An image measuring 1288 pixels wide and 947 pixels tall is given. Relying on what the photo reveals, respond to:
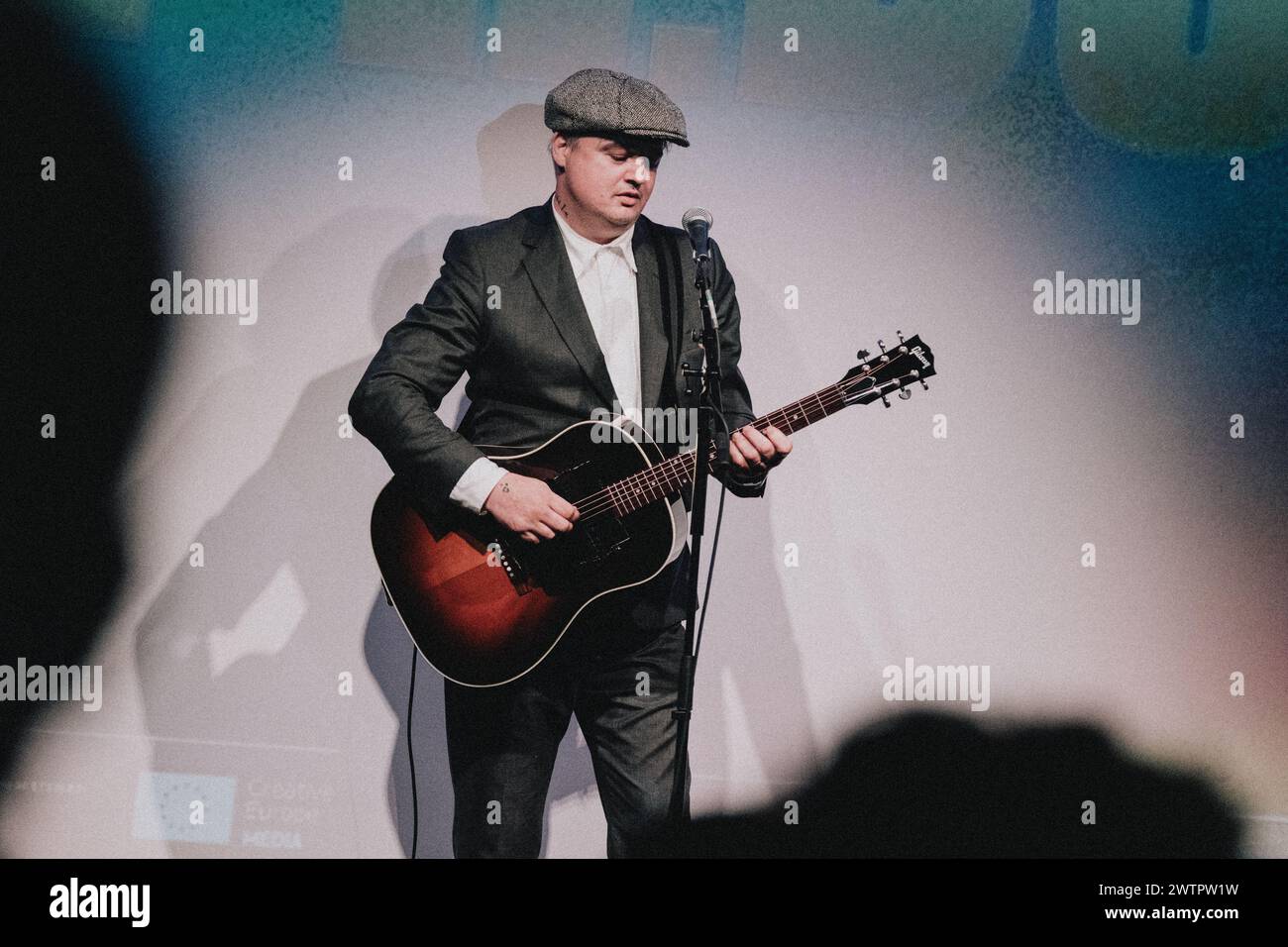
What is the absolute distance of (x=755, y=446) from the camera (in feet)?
9.96

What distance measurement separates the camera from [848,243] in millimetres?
3791

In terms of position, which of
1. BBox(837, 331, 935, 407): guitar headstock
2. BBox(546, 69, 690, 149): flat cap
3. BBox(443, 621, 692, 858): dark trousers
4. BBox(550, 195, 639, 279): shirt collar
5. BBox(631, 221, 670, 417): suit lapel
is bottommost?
BBox(443, 621, 692, 858): dark trousers

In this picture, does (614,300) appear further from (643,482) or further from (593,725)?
(593,725)

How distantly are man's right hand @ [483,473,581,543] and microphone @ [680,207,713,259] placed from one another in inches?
26.9

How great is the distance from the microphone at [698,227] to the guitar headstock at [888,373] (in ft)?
1.80

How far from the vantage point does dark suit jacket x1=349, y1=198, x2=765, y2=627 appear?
3.06 m

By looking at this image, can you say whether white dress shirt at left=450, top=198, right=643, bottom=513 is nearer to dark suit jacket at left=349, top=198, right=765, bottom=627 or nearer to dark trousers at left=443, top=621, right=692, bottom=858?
dark suit jacket at left=349, top=198, right=765, bottom=627

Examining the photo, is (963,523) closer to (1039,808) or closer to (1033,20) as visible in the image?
(1039,808)

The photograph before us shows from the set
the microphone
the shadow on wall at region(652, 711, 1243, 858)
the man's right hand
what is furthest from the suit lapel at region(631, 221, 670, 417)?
the shadow on wall at region(652, 711, 1243, 858)

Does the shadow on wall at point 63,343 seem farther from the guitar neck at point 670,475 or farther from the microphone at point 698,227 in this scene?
the microphone at point 698,227

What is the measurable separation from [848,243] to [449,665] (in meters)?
1.71

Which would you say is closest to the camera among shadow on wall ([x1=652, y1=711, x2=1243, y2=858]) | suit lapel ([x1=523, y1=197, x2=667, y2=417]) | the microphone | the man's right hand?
the microphone

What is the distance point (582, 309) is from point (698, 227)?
0.53 meters

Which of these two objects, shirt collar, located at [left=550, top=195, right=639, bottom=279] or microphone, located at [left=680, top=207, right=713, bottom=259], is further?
shirt collar, located at [left=550, top=195, right=639, bottom=279]
